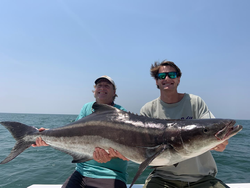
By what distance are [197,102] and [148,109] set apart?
1.15 meters

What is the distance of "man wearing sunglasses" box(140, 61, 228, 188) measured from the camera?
3.11 metres

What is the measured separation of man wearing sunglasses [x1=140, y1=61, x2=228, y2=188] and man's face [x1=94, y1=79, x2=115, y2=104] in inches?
50.4

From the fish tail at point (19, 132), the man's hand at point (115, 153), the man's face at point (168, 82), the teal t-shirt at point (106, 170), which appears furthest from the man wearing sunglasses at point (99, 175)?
the man's face at point (168, 82)

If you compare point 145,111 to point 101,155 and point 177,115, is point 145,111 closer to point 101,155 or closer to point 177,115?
point 177,115

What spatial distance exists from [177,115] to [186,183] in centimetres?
138

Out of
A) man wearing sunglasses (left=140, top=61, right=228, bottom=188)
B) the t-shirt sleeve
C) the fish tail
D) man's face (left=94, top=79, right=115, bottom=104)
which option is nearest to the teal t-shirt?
man wearing sunglasses (left=140, top=61, right=228, bottom=188)

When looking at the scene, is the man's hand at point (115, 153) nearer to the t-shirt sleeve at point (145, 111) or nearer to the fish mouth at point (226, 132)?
the t-shirt sleeve at point (145, 111)

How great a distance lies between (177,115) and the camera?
142 inches

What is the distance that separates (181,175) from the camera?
10.4 feet

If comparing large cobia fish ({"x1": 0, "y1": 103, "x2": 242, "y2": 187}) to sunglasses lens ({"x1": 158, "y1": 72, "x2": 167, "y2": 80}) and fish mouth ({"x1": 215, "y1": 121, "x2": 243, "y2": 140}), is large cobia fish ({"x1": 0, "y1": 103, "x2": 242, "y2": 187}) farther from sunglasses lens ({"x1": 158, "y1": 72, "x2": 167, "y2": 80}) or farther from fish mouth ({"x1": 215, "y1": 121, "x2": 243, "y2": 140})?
sunglasses lens ({"x1": 158, "y1": 72, "x2": 167, "y2": 80})

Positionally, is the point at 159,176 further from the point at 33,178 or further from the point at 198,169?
the point at 33,178

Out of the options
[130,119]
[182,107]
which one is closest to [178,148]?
[130,119]

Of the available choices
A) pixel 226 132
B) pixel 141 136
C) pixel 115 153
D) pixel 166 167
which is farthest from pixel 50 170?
pixel 226 132

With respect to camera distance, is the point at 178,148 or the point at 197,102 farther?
the point at 197,102
